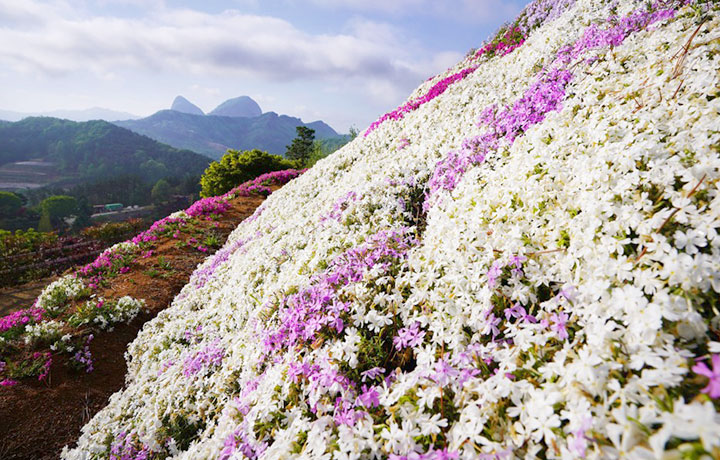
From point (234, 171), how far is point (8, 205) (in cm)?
6387

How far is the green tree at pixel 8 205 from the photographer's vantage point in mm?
63616

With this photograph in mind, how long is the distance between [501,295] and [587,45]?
579cm

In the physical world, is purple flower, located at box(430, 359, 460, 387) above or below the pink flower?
below

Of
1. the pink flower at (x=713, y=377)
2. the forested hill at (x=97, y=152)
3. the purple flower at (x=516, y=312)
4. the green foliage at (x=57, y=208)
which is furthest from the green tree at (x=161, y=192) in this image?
the pink flower at (x=713, y=377)

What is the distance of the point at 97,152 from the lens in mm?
181750

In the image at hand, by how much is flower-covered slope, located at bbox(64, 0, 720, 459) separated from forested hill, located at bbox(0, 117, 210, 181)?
17715 centimetres

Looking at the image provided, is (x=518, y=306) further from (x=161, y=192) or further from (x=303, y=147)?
(x=161, y=192)

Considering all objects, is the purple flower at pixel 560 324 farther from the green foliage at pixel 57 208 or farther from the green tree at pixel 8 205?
the green tree at pixel 8 205

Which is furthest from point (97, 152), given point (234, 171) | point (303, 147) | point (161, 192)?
Answer: point (234, 171)

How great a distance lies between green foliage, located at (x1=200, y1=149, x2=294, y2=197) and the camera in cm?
4000

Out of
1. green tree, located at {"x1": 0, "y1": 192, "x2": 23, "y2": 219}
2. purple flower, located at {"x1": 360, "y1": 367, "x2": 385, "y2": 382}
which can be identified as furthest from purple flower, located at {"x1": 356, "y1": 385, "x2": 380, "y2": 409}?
green tree, located at {"x1": 0, "y1": 192, "x2": 23, "y2": 219}

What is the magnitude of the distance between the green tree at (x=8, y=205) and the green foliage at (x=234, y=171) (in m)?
54.1

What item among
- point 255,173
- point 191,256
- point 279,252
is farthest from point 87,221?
point 279,252

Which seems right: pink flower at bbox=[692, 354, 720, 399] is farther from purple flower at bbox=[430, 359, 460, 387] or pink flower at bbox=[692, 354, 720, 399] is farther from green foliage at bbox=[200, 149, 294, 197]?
green foliage at bbox=[200, 149, 294, 197]
